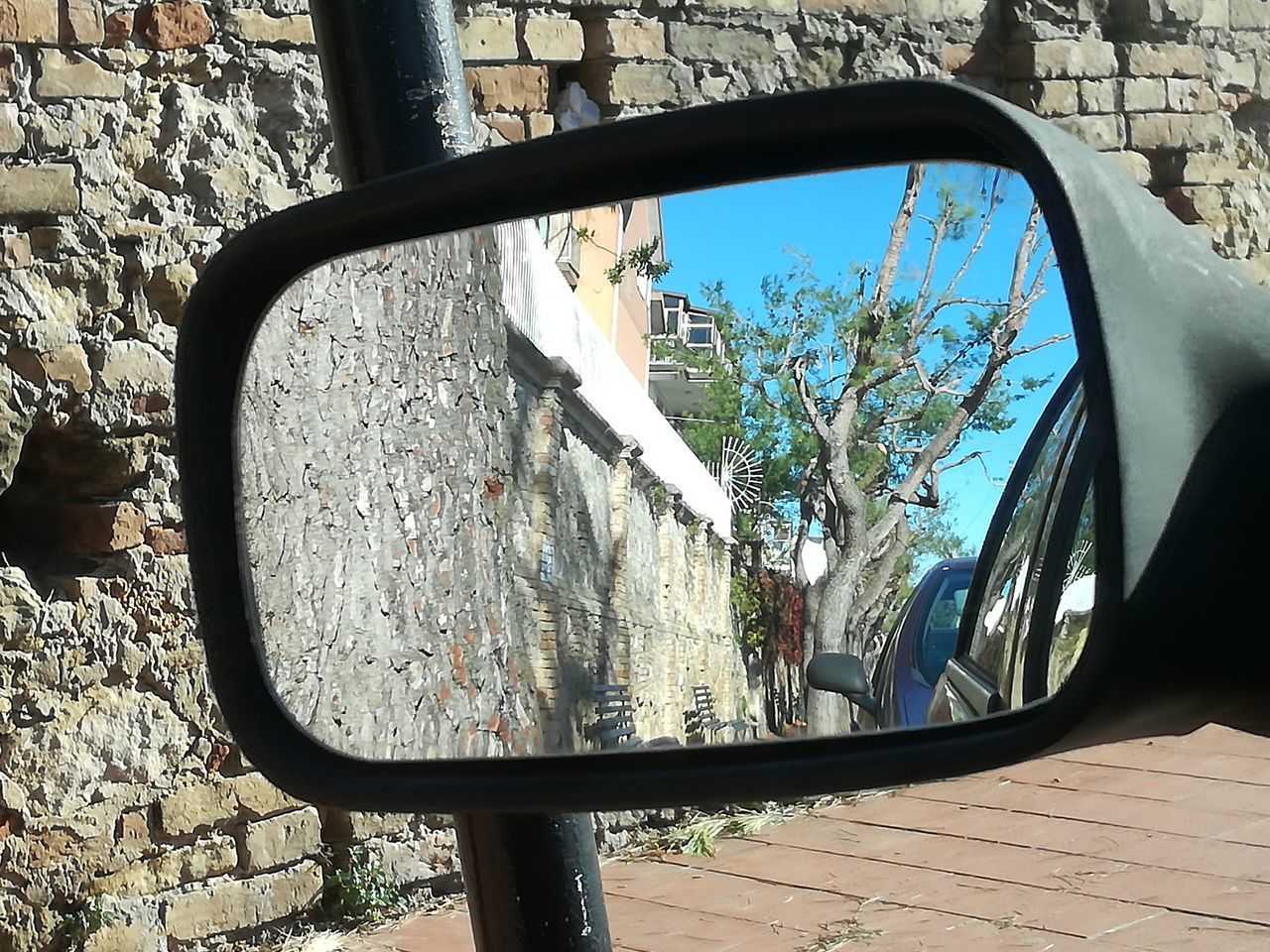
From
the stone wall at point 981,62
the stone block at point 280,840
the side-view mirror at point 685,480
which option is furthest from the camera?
the stone wall at point 981,62

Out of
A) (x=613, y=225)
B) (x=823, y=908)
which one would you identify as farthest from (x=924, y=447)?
(x=823, y=908)

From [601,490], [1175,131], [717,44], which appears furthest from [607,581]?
[1175,131]

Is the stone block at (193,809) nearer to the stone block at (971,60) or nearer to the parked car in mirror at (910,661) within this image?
the parked car in mirror at (910,661)

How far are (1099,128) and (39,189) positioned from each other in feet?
10.9

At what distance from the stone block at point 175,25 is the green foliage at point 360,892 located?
2.03 m

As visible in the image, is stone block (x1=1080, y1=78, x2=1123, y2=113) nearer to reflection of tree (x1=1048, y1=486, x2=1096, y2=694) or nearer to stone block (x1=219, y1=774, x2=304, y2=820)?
stone block (x1=219, y1=774, x2=304, y2=820)

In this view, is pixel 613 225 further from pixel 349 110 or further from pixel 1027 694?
pixel 1027 694

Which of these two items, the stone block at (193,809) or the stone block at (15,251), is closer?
the stone block at (15,251)

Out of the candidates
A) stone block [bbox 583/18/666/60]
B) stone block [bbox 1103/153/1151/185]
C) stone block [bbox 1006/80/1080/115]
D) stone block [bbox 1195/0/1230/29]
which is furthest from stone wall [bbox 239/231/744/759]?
stone block [bbox 1195/0/1230/29]

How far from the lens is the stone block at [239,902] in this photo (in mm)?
3299

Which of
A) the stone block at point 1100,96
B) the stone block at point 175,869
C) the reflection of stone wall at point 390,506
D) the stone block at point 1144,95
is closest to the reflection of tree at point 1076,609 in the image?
the reflection of stone wall at point 390,506

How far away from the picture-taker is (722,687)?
3.06 ft

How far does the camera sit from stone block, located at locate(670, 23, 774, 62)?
3.99m

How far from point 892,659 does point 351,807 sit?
1.49 ft
